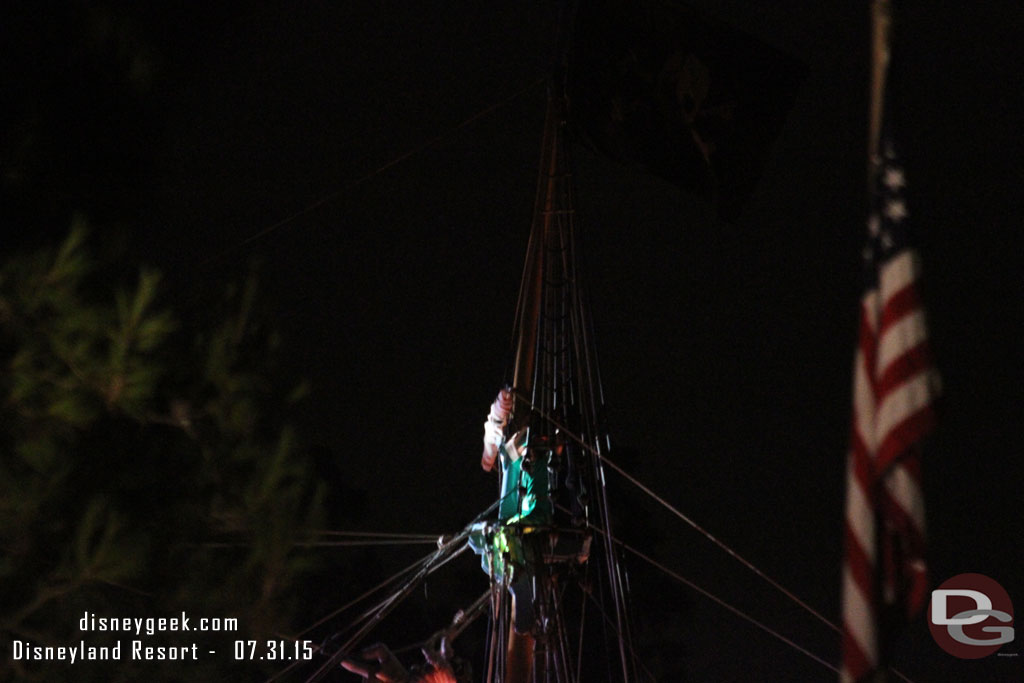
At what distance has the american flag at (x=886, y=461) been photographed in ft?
16.8

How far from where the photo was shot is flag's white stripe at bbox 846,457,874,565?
5.20 metres

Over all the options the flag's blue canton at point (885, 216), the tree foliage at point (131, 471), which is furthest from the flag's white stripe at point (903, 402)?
the tree foliage at point (131, 471)

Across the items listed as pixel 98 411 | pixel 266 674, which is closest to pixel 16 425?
pixel 98 411

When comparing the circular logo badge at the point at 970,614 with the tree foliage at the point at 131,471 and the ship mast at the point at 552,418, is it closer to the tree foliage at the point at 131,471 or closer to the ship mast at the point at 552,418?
the ship mast at the point at 552,418

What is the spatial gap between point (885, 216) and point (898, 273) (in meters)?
0.32

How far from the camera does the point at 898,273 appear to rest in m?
5.71

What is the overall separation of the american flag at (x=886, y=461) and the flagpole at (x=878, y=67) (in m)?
0.51

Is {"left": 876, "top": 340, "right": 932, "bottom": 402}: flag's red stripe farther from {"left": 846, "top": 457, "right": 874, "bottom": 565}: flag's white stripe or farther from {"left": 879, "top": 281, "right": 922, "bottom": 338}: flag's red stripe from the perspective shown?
{"left": 846, "top": 457, "right": 874, "bottom": 565}: flag's white stripe

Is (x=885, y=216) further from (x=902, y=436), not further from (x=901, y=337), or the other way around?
(x=902, y=436)

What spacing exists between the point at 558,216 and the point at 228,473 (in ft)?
25.9

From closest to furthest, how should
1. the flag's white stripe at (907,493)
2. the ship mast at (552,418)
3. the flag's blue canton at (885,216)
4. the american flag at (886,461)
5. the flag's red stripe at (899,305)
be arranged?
the american flag at (886,461), the flag's white stripe at (907,493), the flag's red stripe at (899,305), the flag's blue canton at (885,216), the ship mast at (552,418)

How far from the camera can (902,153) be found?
594 cm

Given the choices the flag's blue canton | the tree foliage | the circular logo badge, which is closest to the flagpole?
the flag's blue canton

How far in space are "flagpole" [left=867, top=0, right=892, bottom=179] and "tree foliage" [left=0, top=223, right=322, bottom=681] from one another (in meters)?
3.07
